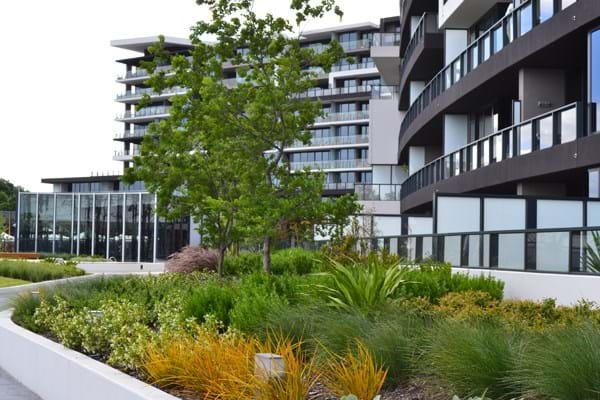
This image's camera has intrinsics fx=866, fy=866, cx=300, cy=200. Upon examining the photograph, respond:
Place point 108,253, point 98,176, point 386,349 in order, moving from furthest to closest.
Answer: point 98,176, point 108,253, point 386,349

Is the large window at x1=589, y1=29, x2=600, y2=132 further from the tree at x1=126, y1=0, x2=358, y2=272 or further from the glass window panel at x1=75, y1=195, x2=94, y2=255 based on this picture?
the glass window panel at x1=75, y1=195, x2=94, y2=255

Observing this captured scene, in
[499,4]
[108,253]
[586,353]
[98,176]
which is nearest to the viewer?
[586,353]

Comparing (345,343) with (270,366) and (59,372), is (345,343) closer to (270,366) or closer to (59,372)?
(270,366)

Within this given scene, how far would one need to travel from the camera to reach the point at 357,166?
292ft

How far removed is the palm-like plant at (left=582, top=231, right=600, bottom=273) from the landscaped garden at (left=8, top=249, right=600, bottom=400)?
8.19 ft

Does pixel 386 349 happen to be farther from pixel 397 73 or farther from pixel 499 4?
pixel 397 73

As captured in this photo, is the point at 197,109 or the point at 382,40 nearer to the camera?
the point at 197,109

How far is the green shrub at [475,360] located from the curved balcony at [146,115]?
9734cm

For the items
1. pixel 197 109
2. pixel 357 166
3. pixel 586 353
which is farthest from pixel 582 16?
pixel 357 166

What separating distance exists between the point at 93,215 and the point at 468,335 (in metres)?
64.2

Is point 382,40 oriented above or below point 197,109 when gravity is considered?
above

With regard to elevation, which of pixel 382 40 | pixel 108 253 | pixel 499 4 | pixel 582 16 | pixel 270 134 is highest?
pixel 382 40

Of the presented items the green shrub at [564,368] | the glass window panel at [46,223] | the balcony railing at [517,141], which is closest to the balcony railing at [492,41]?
the balcony railing at [517,141]

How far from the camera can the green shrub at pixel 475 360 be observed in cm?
621
